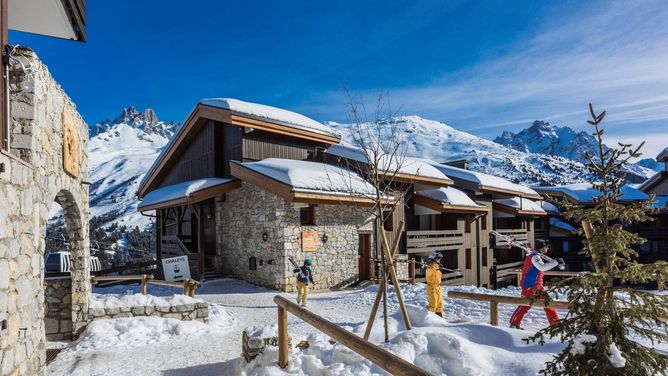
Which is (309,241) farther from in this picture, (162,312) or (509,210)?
(509,210)

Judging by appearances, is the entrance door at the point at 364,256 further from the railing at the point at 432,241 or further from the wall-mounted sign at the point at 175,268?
the wall-mounted sign at the point at 175,268

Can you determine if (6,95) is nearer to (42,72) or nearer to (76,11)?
(42,72)

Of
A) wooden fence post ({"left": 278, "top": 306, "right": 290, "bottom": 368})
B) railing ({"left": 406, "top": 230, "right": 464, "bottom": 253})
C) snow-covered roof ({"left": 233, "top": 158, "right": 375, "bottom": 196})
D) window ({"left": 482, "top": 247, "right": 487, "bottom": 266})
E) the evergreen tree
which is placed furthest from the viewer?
window ({"left": 482, "top": 247, "right": 487, "bottom": 266})

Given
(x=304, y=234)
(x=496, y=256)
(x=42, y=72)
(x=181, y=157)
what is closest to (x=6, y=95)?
(x=42, y=72)

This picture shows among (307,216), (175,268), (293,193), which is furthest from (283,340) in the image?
(175,268)

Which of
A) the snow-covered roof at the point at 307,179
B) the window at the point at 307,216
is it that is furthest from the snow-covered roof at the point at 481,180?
the window at the point at 307,216

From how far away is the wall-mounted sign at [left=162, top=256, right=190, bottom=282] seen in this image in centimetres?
1319

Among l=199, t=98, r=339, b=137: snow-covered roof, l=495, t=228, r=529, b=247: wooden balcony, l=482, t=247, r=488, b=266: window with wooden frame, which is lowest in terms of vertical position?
l=482, t=247, r=488, b=266: window with wooden frame

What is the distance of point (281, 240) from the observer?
12820 millimetres

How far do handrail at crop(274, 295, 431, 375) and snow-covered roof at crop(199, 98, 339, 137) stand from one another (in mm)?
11519

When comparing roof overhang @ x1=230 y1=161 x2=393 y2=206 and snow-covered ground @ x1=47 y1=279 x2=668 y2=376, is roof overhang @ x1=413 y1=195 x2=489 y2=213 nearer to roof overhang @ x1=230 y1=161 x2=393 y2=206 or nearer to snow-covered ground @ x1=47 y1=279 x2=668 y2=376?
roof overhang @ x1=230 y1=161 x2=393 y2=206

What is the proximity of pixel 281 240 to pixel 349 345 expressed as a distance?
9.41 metres

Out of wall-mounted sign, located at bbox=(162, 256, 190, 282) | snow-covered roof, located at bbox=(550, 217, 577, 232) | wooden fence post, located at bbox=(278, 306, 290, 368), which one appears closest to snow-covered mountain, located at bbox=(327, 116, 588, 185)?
snow-covered roof, located at bbox=(550, 217, 577, 232)

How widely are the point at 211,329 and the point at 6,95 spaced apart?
5.62 metres
